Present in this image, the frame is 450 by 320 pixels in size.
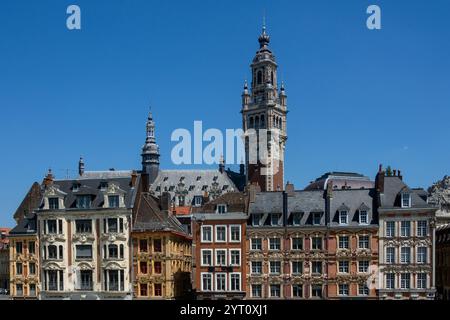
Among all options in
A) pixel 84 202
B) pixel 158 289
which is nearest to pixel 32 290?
pixel 84 202

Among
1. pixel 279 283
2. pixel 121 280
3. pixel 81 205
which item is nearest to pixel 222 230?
pixel 279 283

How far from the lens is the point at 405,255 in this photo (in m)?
60.6

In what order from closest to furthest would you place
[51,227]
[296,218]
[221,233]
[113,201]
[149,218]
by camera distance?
[296,218] < [221,233] < [149,218] < [113,201] < [51,227]

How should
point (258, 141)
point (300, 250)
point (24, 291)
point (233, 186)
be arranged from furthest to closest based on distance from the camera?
point (258, 141), point (233, 186), point (24, 291), point (300, 250)

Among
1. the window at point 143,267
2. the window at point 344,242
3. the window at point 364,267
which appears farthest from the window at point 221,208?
the window at point 364,267

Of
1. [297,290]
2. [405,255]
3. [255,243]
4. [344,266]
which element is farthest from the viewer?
[255,243]

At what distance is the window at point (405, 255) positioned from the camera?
6044cm

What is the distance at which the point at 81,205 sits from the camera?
218 ft

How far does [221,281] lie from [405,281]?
20.1 meters

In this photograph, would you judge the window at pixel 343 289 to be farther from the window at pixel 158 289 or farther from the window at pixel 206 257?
the window at pixel 158 289

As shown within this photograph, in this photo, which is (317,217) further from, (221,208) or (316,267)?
(221,208)

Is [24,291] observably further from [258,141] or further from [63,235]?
[258,141]

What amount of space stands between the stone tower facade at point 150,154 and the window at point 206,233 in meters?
67.8
